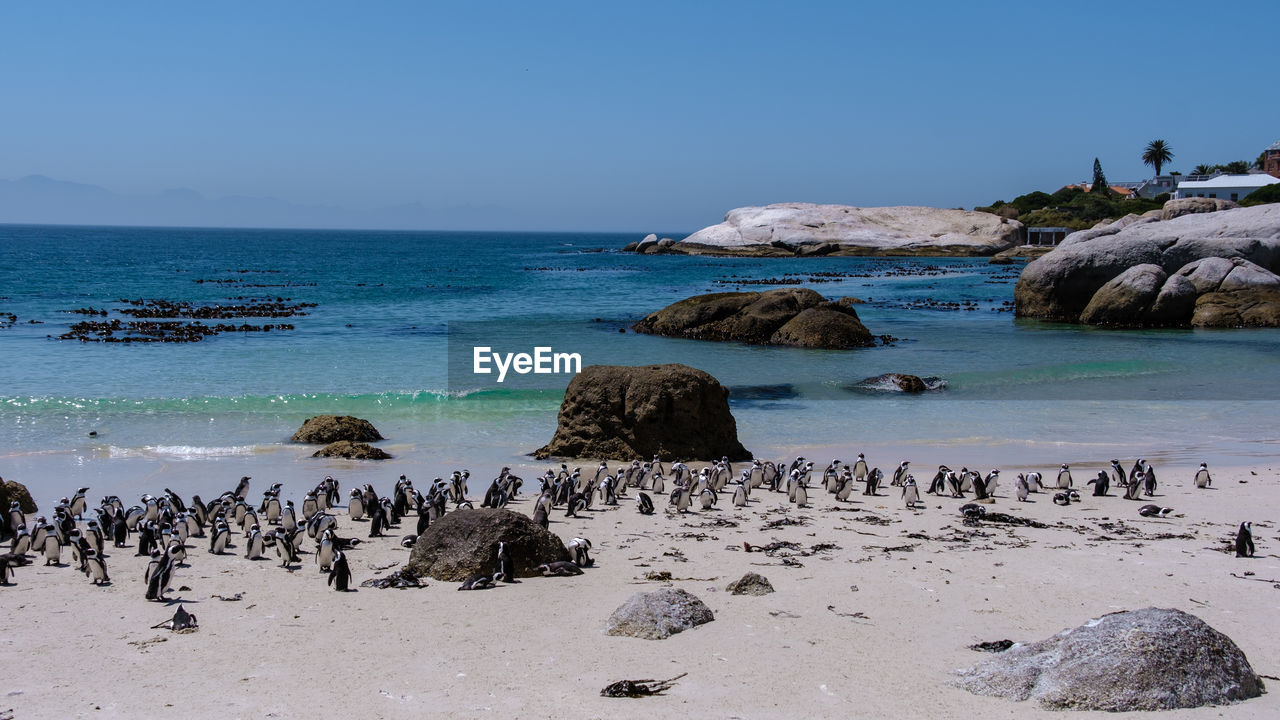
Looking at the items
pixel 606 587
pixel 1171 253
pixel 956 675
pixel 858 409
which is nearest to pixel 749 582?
pixel 606 587

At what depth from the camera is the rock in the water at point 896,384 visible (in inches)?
974

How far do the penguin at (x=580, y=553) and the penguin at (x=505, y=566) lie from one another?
2.36ft

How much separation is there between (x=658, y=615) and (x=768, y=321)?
27.3m

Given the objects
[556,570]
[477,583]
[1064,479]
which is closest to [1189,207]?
[1064,479]

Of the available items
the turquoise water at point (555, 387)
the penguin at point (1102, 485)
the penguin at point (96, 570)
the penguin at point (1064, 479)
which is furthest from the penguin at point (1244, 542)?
the penguin at point (96, 570)

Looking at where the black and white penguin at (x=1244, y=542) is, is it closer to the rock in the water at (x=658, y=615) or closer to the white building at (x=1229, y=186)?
the rock in the water at (x=658, y=615)

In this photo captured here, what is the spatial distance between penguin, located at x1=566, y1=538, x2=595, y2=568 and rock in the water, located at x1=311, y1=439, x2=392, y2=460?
7.24 m

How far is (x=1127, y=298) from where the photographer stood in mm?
40250

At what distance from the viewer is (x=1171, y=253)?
1690 inches

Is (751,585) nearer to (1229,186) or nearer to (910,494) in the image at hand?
(910,494)

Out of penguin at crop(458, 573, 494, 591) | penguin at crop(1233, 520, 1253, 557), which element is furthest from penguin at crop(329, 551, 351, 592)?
penguin at crop(1233, 520, 1253, 557)

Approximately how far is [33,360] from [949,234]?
324ft

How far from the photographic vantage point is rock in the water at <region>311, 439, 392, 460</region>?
16.7m

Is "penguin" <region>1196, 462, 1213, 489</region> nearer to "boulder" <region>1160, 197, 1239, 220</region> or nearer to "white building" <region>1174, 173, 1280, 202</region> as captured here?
"boulder" <region>1160, 197, 1239, 220</region>
